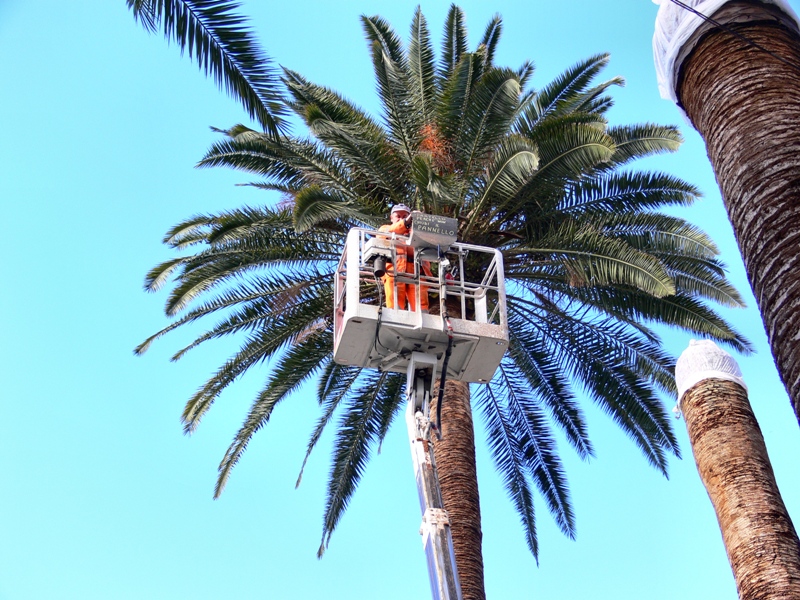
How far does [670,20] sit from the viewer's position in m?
6.41

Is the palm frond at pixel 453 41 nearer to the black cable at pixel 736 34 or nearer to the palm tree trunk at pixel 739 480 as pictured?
the palm tree trunk at pixel 739 480

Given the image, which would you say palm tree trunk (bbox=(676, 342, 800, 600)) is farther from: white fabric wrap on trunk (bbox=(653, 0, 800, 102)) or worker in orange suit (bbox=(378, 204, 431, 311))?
white fabric wrap on trunk (bbox=(653, 0, 800, 102))

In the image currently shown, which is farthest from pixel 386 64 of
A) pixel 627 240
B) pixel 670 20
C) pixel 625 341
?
pixel 670 20

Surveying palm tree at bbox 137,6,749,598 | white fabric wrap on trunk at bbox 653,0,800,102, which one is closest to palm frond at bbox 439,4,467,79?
palm tree at bbox 137,6,749,598

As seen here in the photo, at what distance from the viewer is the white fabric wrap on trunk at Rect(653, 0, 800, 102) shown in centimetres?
621

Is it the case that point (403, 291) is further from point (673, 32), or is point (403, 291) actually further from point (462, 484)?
point (673, 32)

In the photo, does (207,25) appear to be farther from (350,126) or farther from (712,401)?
(712,401)

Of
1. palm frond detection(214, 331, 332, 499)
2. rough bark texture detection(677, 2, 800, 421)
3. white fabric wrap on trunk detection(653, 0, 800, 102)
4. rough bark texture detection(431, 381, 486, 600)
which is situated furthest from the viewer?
palm frond detection(214, 331, 332, 499)

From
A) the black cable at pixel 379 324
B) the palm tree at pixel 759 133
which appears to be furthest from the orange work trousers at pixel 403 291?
the palm tree at pixel 759 133

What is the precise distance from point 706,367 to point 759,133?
6006 millimetres

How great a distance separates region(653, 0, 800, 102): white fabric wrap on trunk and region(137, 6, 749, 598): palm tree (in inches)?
226

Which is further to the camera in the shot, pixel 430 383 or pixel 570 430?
pixel 570 430

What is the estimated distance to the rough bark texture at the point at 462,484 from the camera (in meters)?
12.2

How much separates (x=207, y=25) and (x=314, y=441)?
8.67 meters
